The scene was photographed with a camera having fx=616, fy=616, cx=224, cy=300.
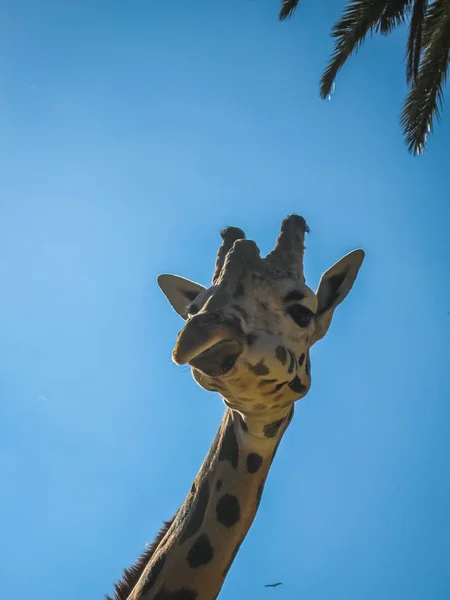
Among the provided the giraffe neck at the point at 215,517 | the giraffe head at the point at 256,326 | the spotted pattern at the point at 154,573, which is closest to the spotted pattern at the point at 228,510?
the giraffe neck at the point at 215,517

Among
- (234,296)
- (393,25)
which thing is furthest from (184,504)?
(393,25)

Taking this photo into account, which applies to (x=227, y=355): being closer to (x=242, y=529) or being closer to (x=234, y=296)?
(x=234, y=296)

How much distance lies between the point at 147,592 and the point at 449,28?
917 cm

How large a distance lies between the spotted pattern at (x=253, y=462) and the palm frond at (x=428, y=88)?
290 inches

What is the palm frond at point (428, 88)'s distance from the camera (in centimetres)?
964

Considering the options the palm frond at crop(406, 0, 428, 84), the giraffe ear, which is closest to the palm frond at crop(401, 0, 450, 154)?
the palm frond at crop(406, 0, 428, 84)

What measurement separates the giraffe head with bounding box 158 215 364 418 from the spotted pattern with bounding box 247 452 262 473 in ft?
0.97

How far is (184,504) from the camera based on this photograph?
158 inches

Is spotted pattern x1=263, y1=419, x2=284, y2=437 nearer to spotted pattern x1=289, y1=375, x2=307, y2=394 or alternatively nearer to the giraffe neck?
the giraffe neck

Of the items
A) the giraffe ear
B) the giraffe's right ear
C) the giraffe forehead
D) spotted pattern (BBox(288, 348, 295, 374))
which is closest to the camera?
the giraffe forehead

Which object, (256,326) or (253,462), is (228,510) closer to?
(253,462)

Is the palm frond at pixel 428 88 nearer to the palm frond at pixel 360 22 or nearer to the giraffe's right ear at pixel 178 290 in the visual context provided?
the palm frond at pixel 360 22

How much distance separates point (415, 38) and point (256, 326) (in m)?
8.29

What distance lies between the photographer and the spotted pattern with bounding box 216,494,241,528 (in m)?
3.69
